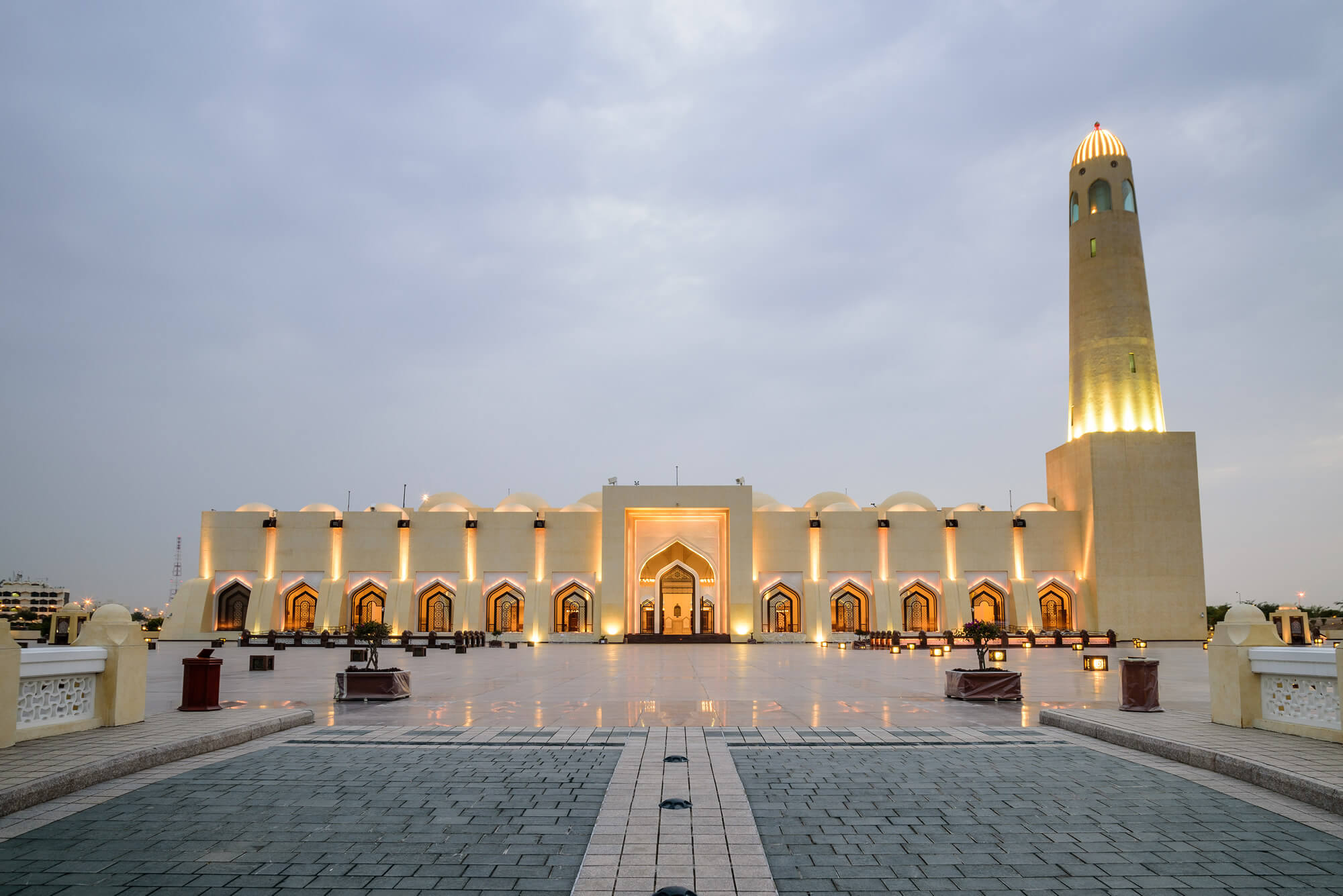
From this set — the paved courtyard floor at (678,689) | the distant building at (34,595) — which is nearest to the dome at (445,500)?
the paved courtyard floor at (678,689)

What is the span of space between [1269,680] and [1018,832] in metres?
4.09

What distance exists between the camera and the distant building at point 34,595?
326 feet

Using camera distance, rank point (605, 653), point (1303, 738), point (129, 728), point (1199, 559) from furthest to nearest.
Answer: point (1199, 559) → point (605, 653) → point (129, 728) → point (1303, 738)

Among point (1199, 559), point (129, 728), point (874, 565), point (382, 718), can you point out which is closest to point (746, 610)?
point (874, 565)

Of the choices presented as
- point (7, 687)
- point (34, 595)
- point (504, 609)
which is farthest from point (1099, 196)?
point (34, 595)

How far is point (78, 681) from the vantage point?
22.0 feet

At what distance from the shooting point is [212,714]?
8.05 m

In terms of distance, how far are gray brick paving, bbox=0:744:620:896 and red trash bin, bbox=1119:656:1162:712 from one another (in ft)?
18.1

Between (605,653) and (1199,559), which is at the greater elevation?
(1199,559)

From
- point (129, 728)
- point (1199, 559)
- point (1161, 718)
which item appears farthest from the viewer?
point (1199, 559)

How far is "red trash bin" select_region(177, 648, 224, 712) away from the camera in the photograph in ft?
28.0

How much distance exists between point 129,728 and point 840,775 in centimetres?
558

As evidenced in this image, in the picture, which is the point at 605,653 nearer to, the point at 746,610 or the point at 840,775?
the point at 746,610

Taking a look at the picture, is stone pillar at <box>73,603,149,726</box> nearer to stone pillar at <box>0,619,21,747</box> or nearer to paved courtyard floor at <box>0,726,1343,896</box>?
stone pillar at <box>0,619,21,747</box>
